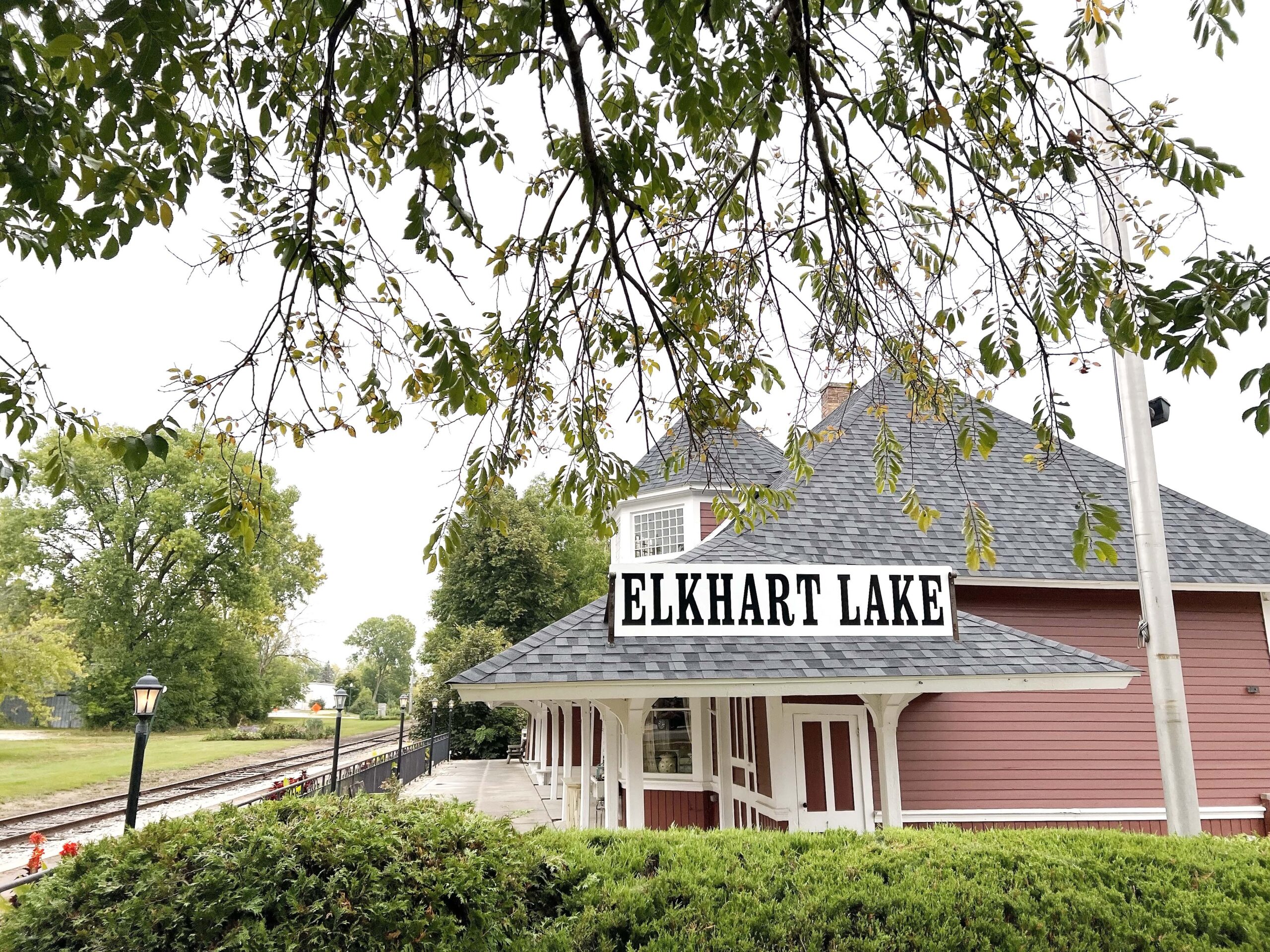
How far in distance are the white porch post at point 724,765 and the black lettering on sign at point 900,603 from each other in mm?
5404

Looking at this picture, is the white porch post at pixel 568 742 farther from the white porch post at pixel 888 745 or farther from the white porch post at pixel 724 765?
the white porch post at pixel 888 745

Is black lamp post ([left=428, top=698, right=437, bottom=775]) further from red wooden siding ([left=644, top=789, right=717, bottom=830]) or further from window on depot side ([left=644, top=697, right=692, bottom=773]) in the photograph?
red wooden siding ([left=644, top=789, right=717, bottom=830])

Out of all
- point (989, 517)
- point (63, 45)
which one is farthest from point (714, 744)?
point (63, 45)

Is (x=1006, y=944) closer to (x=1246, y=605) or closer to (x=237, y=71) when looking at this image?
(x=237, y=71)

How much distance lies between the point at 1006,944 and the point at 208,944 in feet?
14.9

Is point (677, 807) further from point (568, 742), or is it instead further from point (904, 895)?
point (904, 895)

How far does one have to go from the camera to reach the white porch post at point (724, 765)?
36.5 feet

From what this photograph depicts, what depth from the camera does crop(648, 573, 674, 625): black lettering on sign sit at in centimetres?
631

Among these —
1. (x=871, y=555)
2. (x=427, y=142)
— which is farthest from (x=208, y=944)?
(x=871, y=555)

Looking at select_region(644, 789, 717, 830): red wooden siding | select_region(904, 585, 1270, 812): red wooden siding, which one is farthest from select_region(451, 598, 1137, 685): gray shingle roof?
select_region(644, 789, 717, 830): red wooden siding

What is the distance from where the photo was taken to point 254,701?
54.0 metres

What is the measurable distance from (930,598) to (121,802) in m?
23.3

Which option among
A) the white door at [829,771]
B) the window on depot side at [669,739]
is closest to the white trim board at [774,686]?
the white door at [829,771]

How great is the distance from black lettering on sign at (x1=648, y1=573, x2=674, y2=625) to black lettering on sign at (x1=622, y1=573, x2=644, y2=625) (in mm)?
Answer: 88
